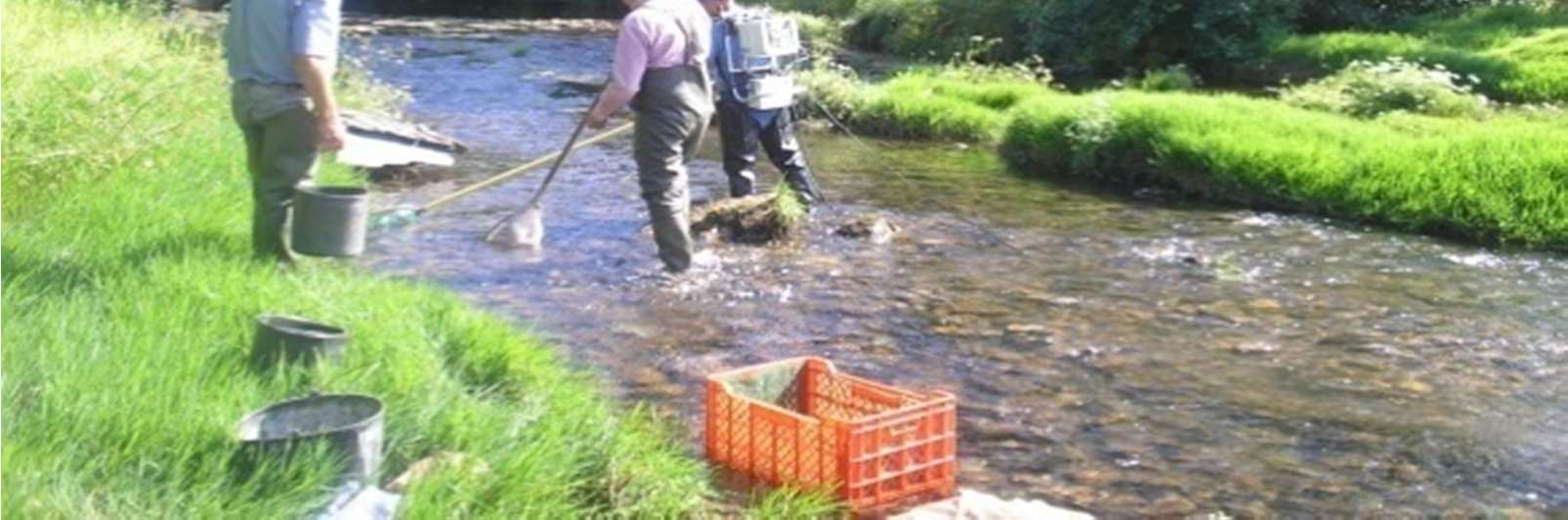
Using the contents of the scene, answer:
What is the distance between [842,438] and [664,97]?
395 centimetres

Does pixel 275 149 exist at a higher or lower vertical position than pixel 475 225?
higher

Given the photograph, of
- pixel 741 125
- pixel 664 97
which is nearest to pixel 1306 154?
pixel 741 125

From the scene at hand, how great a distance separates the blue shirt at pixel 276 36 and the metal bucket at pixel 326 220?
0.54 m

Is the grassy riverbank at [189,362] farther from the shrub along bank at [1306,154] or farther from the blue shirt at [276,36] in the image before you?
the shrub along bank at [1306,154]

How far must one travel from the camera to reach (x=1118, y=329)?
29.5ft

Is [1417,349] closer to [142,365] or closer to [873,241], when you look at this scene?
[873,241]

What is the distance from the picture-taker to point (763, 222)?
36.7 ft

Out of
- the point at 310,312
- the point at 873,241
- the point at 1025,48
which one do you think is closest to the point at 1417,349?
the point at 873,241

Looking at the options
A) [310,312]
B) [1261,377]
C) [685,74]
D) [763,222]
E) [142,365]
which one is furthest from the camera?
[763,222]

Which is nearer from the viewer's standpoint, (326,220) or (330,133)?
(326,220)

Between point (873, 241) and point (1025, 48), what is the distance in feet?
39.9

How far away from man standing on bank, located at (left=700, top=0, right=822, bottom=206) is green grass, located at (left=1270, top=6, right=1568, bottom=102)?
781 centimetres

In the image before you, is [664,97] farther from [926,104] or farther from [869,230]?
[926,104]

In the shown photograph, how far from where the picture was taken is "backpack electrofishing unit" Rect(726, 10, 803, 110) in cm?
1089
